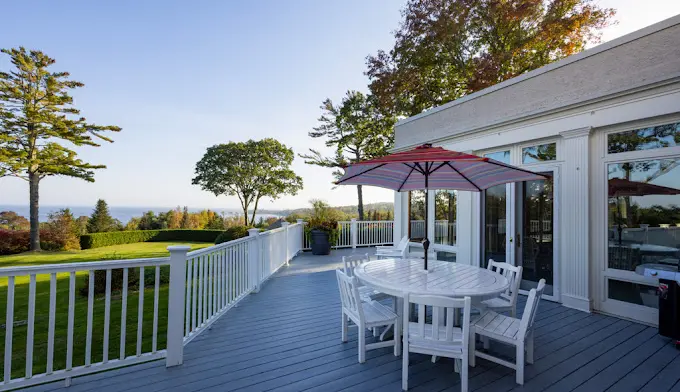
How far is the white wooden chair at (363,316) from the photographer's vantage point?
2.48 m

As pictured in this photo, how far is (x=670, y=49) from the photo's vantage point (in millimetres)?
Answer: 3354

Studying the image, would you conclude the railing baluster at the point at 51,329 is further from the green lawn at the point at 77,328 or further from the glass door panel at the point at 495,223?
the glass door panel at the point at 495,223

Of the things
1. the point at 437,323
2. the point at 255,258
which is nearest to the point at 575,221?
the point at 437,323

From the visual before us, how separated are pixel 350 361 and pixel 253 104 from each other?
1337 cm

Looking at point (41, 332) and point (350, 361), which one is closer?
point (350, 361)

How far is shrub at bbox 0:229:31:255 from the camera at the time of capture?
43.8 feet

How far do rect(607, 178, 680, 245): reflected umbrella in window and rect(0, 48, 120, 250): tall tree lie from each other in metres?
20.7

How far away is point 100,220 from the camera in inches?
629

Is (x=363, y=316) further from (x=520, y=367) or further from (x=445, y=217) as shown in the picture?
(x=445, y=217)

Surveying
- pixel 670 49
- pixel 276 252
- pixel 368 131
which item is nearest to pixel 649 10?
pixel 670 49

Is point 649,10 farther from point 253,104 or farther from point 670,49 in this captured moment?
point 253,104

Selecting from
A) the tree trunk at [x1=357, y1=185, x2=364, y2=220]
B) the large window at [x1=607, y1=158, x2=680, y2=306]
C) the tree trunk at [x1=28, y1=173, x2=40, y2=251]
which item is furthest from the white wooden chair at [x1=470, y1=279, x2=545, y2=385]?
the tree trunk at [x1=28, y1=173, x2=40, y2=251]

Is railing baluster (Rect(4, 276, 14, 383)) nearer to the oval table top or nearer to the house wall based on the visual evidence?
the oval table top

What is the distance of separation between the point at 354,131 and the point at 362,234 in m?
7.31
